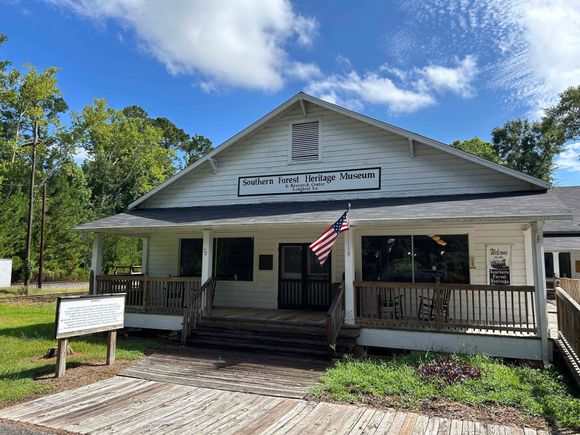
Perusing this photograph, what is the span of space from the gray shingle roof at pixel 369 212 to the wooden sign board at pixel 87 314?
8.88 feet

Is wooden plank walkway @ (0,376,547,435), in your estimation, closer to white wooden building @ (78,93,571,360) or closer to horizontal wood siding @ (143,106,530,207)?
white wooden building @ (78,93,571,360)

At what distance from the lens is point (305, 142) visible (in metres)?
11.8

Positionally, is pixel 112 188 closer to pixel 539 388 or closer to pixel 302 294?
pixel 302 294

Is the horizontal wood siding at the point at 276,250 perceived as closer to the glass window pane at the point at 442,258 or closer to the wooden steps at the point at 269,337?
the glass window pane at the point at 442,258

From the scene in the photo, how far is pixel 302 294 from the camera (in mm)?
11461

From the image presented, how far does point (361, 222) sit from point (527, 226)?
403 cm

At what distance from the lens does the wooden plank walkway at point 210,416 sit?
492 centimetres

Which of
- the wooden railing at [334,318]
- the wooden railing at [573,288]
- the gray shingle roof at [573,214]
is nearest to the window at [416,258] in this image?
the wooden railing at [334,318]

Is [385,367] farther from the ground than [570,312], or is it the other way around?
[570,312]

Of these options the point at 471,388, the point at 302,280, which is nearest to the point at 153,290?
the point at 302,280

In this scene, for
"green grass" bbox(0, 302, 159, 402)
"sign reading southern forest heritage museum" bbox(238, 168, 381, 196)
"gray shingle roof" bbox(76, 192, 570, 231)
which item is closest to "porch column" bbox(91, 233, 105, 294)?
"gray shingle roof" bbox(76, 192, 570, 231)

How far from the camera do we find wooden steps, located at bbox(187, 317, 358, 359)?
27.1 ft

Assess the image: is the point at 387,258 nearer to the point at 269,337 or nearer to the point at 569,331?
the point at 269,337

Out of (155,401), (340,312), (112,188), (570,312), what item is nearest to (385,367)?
(340,312)
